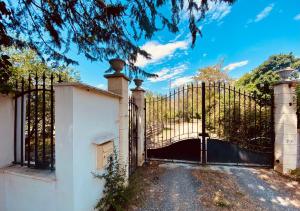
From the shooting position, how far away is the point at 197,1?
3260mm

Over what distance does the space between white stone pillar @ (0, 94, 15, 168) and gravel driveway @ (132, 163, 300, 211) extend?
2.33 m

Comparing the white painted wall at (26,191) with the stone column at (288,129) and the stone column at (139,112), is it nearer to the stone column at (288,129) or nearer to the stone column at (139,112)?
the stone column at (139,112)

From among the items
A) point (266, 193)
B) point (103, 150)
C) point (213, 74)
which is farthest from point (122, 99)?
point (213, 74)

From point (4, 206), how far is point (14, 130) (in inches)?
43.1

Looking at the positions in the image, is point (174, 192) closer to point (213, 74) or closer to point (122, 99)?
point (122, 99)

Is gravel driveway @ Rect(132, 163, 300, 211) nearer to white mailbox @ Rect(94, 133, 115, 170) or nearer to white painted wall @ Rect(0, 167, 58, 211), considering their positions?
white mailbox @ Rect(94, 133, 115, 170)

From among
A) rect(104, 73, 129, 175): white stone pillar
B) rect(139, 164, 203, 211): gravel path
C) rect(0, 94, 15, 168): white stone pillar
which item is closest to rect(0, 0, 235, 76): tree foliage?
rect(104, 73, 129, 175): white stone pillar

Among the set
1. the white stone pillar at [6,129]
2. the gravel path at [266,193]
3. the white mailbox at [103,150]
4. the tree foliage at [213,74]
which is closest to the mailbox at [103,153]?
the white mailbox at [103,150]

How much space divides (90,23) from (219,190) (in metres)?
4.52

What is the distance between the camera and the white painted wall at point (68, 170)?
232cm

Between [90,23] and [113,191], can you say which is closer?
[113,191]

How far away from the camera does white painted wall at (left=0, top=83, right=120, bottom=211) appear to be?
7.61ft

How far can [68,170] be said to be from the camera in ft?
7.61

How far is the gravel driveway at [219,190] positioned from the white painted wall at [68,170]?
152 cm
